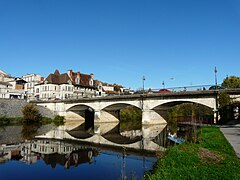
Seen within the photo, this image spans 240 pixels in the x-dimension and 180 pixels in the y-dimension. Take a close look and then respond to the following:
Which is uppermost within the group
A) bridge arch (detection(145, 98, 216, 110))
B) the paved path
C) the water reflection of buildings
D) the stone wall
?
bridge arch (detection(145, 98, 216, 110))

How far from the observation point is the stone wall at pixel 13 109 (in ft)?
133

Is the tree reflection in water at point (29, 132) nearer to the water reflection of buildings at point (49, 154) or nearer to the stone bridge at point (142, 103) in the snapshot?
the water reflection of buildings at point (49, 154)

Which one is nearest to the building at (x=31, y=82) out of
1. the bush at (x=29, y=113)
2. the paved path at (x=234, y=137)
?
the bush at (x=29, y=113)

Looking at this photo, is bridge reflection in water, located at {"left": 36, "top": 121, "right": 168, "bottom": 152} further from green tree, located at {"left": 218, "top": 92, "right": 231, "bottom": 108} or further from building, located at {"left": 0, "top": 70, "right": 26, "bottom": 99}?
building, located at {"left": 0, "top": 70, "right": 26, "bottom": 99}

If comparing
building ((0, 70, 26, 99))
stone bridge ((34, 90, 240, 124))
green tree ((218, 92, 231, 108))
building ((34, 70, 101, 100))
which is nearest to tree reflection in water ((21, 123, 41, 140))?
stone bridge ((34, 90, 240, 124))

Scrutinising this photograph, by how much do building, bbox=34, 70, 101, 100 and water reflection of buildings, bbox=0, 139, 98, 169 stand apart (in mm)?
42790

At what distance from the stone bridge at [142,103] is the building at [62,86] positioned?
30.7 feet

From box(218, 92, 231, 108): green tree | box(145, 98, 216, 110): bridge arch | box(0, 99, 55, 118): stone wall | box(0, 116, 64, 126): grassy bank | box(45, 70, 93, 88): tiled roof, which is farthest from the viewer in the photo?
box(45, 70, 93, 88): tiled roof

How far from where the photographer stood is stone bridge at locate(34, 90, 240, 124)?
29578 mm

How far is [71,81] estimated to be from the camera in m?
63.2

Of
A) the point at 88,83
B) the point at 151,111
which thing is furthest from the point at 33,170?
the point at 88,83

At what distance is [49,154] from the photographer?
16000 millimetres

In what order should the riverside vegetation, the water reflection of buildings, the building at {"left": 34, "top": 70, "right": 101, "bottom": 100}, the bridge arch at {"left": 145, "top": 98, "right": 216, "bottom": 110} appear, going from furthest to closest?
the building at {"left": 34, "top": 70, "right": 101, "bottom": 100}
the riverside vegetation
the bridge arch at {"left": 145, "top": 98, "right": 216, "bottom": 110}
the water reflection of buildings

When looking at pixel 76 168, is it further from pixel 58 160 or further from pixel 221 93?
pixel 221 93
